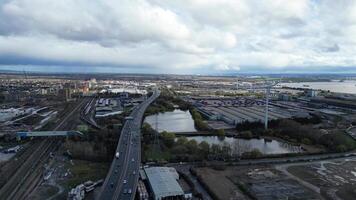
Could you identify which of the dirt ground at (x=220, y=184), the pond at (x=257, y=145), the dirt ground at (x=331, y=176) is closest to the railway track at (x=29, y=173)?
the dirt ground at (x=220, y=184)

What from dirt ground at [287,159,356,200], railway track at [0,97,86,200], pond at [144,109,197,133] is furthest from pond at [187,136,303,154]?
railway track at [0,97,86,200]

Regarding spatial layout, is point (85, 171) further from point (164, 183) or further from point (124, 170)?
point (164, 183)

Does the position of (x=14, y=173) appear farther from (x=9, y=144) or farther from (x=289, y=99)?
(x=289, y=99)

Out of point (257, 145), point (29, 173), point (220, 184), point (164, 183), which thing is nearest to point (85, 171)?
point (29, 173)

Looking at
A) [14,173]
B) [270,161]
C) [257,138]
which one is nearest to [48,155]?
[14,173]

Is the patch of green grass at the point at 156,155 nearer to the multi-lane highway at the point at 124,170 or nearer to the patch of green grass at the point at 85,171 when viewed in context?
the multi-lane highway at the point at 124,170
